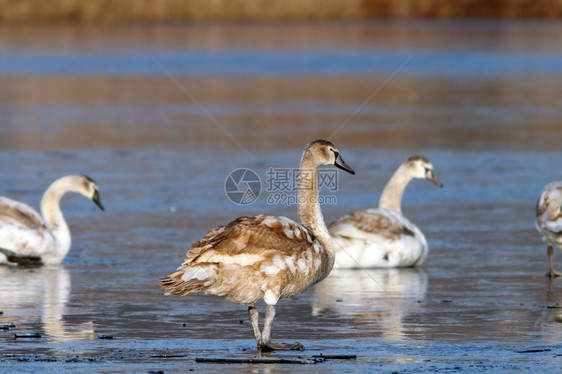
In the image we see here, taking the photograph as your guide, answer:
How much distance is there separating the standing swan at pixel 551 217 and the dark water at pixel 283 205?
0.96ft

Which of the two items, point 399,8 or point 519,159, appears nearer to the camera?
point 519,159

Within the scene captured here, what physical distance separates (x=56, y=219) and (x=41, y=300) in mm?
2546

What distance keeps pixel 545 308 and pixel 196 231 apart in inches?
184

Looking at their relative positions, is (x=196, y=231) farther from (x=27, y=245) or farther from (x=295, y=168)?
(x=295, y=168)

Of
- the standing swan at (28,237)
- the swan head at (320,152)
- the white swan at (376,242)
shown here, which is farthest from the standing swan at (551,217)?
the standing swan at (28,237)

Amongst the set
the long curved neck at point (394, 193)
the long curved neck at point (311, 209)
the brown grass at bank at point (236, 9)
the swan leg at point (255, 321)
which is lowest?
the swan leg at point (255, 321)

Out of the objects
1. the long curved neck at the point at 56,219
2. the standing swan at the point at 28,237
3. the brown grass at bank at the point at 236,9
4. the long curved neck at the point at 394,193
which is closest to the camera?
the standing swan at the point at 28,237

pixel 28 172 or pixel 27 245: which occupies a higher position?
pixel 28 172

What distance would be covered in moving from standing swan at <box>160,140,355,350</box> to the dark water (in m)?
0.37

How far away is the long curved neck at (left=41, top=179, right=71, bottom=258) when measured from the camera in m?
11.7

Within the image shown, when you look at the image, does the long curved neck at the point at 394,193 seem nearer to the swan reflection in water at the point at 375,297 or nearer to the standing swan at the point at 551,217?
the swan reflection in water at the point at 375,297

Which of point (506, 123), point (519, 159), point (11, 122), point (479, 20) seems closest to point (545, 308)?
point (519, 159)

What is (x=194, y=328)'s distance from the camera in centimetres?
851

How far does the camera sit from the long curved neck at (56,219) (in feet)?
38.3
